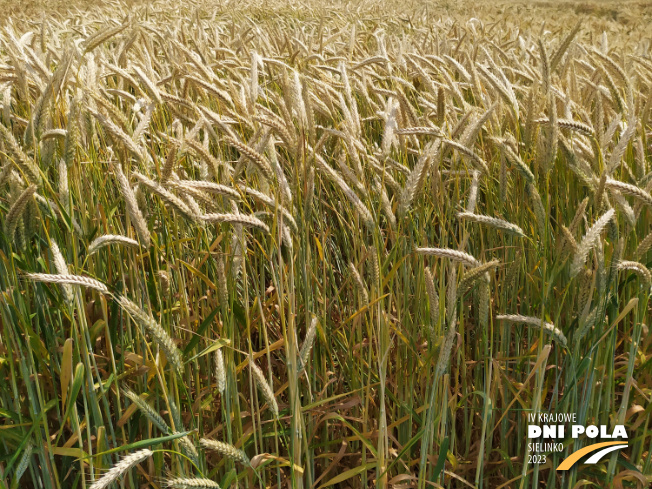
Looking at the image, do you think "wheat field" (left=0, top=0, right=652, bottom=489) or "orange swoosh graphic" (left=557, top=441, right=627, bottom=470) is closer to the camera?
"wheat field" (left=0, top=0, right=652, bottom=489)

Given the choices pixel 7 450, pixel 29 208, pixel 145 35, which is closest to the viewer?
pixel 29 208

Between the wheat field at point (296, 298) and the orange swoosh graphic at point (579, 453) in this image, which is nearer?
the wheat field at point (296, 298)

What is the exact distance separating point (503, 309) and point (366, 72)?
4.02ft

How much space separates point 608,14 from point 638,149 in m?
13.4

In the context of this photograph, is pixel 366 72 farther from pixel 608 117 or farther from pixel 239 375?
pixel 239 375

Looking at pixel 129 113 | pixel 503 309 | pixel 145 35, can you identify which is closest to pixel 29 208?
pixel 129 113

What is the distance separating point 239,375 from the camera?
56.8 inches

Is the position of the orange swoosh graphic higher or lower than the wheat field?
lower

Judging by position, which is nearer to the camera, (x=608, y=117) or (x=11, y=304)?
(x=11, y=304)

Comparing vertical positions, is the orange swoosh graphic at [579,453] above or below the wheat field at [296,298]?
below

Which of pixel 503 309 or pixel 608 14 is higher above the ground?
pixel 608 14

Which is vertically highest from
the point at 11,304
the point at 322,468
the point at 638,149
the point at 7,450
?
the point at 638,149

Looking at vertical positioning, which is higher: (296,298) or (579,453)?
(296,298)

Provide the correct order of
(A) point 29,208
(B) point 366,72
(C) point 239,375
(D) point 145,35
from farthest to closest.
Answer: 1. (D) point 145,35
2. (B) point 366,72
3. (C) point 239,375
4. (A) point 29,208
